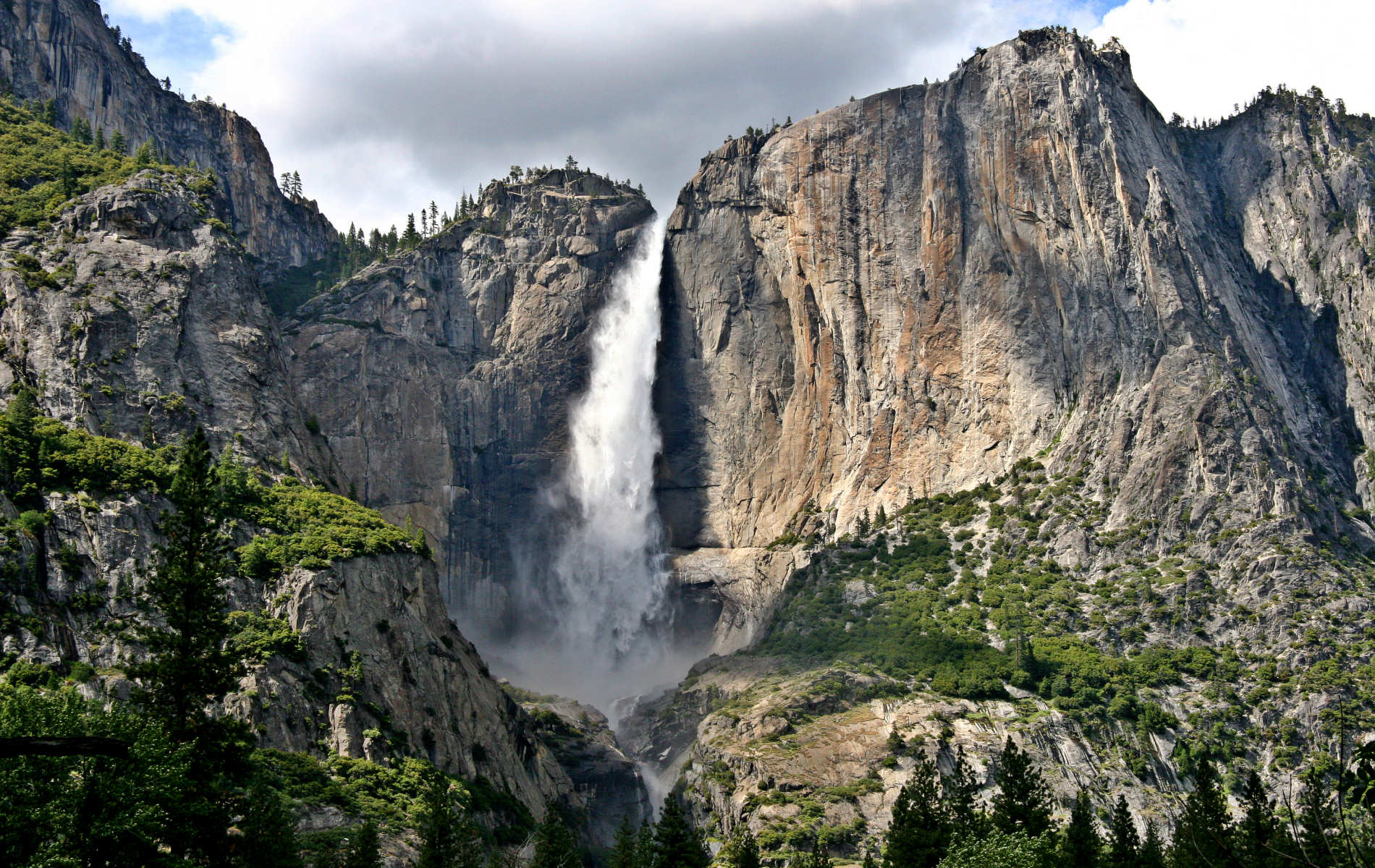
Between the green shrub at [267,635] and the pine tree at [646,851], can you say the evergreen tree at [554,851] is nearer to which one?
the pine tree at [646,851]

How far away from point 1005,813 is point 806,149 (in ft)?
308

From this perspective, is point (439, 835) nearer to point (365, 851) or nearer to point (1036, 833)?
point (365, 851)

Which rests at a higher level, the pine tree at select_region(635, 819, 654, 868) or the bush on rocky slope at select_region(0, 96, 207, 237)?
the bush on rocky slope at select_region(0, 96, 207, 237)

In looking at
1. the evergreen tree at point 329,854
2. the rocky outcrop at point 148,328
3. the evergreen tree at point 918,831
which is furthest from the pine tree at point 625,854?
the rocky outcrop at point 148,328

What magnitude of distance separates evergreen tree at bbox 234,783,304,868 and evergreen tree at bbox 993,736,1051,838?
30.8 m

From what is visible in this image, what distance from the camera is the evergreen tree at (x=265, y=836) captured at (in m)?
42.8

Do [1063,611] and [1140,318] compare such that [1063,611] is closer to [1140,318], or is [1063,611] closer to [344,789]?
[1140,318]

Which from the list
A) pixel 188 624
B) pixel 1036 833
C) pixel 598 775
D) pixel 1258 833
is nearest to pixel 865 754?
pixel 1036 833

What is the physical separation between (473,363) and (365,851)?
98.7m

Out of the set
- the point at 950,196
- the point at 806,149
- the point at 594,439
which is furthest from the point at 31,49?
the point at 950,196

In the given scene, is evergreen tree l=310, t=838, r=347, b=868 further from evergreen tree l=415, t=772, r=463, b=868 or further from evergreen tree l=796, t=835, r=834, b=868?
evergreen tree l=796, t=835, r=834, b=868

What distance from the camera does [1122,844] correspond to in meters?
56.9

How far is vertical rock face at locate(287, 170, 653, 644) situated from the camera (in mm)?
134250

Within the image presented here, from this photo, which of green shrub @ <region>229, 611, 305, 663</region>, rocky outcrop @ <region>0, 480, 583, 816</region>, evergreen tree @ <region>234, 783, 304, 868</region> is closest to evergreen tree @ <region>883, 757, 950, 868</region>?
evergreen tree @ <region>234, 783, 304, 868</region>
